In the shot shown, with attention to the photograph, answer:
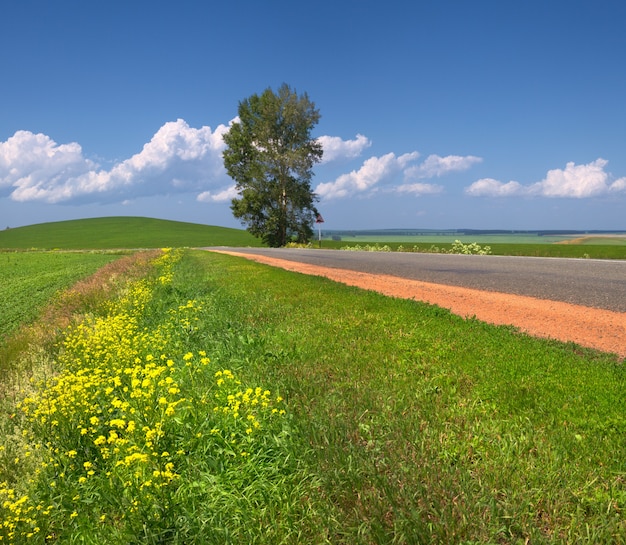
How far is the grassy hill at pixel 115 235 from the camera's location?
252 ft

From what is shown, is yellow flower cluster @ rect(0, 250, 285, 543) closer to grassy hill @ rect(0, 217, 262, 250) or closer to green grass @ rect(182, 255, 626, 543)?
green grass @ rect(182, 255, 626, 543)

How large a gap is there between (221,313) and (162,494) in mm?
5528

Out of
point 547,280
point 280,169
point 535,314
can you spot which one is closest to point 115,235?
point 280,169

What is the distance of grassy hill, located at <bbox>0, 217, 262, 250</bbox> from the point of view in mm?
76875

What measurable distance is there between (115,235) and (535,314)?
9491cm

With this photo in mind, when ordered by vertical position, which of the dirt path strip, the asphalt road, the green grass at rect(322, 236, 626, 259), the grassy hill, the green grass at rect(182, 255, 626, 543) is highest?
the grassy hill

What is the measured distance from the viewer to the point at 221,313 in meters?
8.45

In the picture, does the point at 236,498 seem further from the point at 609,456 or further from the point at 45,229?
the point at 45,229

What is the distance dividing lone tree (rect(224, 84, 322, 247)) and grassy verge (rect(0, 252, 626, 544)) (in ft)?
138

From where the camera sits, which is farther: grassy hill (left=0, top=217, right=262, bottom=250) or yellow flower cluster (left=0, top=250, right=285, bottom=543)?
grassy hill (left=0, top=217, right=262, bottom=250)

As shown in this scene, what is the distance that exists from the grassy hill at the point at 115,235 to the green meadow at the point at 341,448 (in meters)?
68.2

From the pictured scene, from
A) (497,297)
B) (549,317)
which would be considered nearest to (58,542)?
(549,317)

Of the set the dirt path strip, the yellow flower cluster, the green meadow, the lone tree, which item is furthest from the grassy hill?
the yellow flower cluster

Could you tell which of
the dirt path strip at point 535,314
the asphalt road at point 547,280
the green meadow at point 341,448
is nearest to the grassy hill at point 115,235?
the asphalt road at point 547,280
